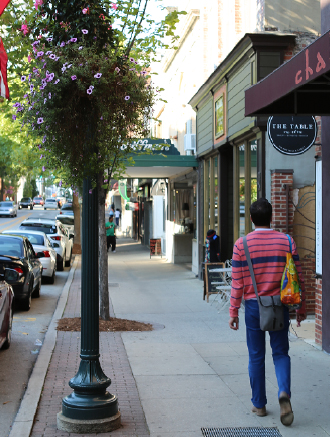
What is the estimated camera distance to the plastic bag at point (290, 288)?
4.90 m

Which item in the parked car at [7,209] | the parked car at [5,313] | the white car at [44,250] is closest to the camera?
the parked car at [5,313]

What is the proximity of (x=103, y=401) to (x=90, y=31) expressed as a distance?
362 cm

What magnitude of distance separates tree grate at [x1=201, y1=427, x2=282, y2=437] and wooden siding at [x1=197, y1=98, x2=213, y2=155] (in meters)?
10.9

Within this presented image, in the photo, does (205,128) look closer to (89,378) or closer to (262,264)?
(262,264)

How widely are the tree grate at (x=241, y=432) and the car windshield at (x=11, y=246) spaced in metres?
8.15


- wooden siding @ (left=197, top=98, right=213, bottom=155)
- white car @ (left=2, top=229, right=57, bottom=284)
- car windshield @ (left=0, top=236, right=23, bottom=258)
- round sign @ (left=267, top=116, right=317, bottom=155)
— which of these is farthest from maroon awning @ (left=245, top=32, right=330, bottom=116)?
white car @ (left=2, top=229, right=57, bottom=284)

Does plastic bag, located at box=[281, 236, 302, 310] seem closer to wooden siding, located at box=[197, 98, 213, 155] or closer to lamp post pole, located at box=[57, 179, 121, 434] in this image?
lamp post pole, located at box=[57, 179, 121, 434]

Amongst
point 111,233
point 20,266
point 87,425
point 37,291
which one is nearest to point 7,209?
point 111,233

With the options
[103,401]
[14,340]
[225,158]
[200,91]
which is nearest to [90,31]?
[103,401]

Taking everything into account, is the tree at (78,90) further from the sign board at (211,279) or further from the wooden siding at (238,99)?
the sign board at (211,279)

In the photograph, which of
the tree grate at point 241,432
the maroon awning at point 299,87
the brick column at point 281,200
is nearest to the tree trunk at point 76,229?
the brick column at point 281,200

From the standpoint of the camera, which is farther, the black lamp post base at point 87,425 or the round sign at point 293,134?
the round sign at point 293,134

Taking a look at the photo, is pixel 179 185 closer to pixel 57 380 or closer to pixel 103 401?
pixel 57 380

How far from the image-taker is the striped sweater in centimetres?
502
